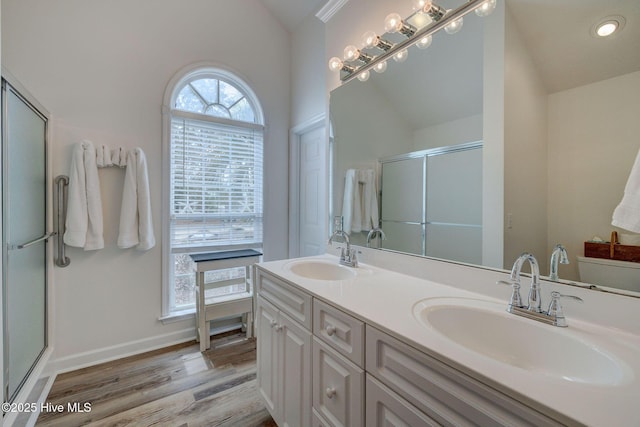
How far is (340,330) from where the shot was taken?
96 centimetres

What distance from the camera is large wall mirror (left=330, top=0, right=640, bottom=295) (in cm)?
83

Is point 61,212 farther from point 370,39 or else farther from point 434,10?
point 434,10

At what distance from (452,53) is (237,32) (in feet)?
7.14

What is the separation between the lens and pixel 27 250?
60.2 inches

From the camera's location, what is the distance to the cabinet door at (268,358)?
53.7 inches

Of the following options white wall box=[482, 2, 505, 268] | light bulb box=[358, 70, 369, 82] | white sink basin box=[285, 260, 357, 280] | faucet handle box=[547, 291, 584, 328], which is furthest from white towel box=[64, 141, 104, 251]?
faucet handle box=[547, 291, 584, 328]

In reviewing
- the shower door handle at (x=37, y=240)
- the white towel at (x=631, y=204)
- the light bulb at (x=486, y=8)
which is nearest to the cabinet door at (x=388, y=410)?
the white towel at (x=631, y=204)

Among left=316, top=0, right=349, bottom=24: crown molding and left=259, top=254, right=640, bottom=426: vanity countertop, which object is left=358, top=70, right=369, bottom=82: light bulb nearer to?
left=316, top=0, right=349, bottom=24: crown molding

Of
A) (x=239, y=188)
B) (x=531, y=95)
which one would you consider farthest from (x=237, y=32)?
(x=531, y=95)

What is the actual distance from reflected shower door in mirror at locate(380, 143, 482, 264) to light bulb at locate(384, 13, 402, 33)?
2.26 feet

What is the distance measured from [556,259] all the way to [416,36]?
4.03 ft

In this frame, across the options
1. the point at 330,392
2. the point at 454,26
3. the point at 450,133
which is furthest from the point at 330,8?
the point at 330,392

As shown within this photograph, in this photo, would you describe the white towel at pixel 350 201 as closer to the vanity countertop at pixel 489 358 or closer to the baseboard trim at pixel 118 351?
the vanity countertop at pixel 489 358

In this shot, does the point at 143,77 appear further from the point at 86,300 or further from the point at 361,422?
the point at 361,422
